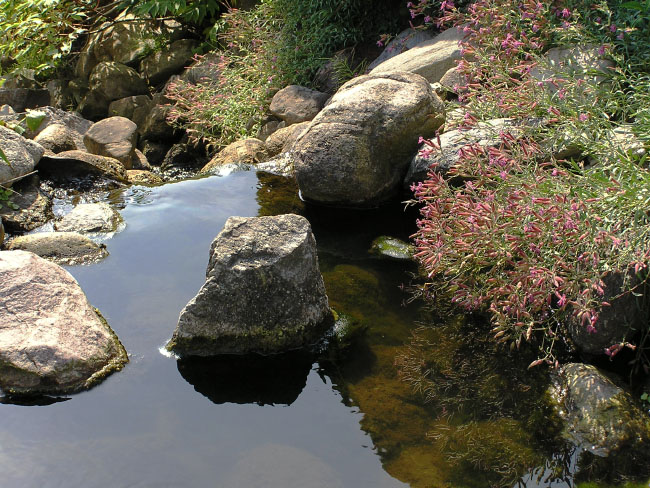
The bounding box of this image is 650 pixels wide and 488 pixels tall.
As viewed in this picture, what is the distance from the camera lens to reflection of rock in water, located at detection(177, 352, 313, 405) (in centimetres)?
394

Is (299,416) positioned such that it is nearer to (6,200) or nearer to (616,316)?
(616,316)

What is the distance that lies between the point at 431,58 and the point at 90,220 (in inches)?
166

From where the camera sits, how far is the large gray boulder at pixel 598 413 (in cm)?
344

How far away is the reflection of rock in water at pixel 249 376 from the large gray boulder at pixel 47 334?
1.66ft

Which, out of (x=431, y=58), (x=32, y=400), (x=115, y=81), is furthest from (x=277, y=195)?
(x=115, y=81)

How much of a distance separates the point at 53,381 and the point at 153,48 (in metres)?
8.90

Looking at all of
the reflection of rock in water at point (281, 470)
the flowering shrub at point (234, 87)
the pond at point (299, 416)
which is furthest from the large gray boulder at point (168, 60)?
the reflection of rock in water at point (281, 470)

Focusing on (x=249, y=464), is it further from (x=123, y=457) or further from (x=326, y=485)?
Result: (x=123, y=457)

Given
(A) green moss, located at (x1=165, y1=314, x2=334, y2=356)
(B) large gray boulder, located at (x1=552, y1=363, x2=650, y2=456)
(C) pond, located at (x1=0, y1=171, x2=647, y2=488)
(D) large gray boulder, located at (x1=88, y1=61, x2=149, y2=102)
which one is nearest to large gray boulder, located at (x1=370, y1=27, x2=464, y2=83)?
(C) pond, located at (x1=0, y1=171, x2=647, y2=488)

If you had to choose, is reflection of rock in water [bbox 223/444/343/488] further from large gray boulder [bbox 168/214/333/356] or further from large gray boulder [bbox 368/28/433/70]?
large gray boulder [bbox 368/28/433/70]

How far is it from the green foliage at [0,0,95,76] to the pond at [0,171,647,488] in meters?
6.86

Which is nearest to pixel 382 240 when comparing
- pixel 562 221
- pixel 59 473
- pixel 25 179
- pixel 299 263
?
pixel 299 263

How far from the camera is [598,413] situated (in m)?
3.54

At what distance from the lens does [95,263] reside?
5.45 meters
